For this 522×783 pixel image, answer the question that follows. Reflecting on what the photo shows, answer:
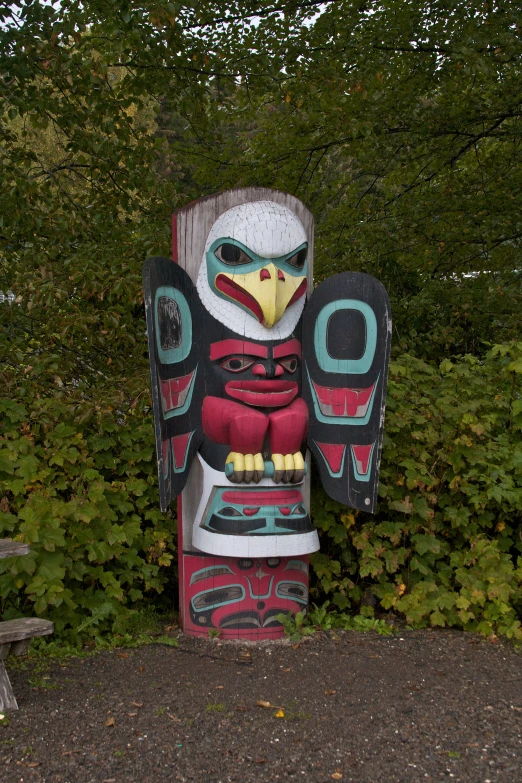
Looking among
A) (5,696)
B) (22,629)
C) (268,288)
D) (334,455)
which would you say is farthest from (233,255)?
(5,696)

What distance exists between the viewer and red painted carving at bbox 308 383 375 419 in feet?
15.1

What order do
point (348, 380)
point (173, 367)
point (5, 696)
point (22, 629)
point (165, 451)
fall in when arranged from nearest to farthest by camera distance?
point (5, 696) < point (22, 629) < point (165, 451) < point (173, 367) < point (348, 380)

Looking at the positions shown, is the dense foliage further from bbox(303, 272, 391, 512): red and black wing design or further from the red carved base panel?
bbox(303, 272, 391, 512): red and black wing design

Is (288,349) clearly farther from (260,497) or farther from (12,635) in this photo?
(12,635)

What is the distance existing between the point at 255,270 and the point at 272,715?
7.76ft

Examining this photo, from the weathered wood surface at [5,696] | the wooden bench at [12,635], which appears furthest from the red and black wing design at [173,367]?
the weathered wood surface at [5,696]

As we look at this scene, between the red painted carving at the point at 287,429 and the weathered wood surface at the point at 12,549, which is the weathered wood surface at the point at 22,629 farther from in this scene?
the red painted carving at the point at 287,429

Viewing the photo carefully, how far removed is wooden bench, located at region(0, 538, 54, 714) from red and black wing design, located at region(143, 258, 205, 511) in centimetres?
86

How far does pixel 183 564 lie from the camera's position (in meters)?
4.64

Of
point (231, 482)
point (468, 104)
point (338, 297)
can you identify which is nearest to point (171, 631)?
point (231, 482)

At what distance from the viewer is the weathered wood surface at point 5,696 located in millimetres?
3344

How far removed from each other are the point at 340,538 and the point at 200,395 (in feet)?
4.68

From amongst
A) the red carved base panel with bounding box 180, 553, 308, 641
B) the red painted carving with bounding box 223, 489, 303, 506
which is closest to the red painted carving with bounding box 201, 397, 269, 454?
the red painted carving with bounding box 223, 489, 303, 506

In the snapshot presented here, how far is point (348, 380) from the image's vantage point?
463 cm
